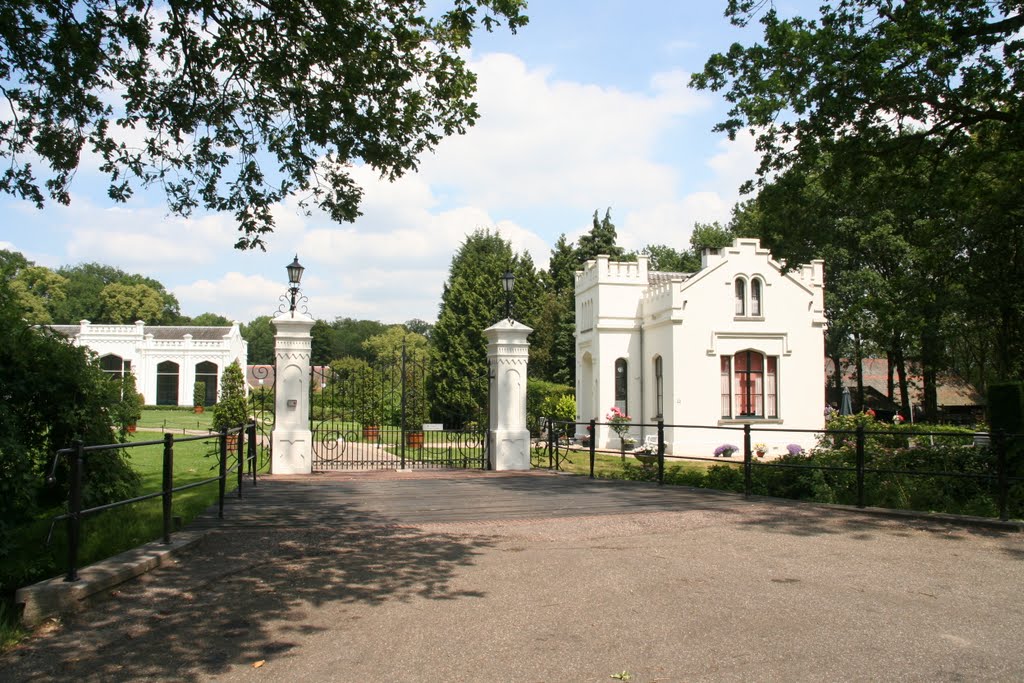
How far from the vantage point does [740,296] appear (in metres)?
28.1

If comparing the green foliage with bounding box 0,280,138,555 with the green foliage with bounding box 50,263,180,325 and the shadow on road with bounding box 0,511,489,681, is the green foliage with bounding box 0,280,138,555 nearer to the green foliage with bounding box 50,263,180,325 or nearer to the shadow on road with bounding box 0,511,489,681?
the shadow on road with bounding box 0,511,489,681

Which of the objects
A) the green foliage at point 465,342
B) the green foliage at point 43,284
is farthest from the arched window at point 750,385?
the green foliage at point 43,284

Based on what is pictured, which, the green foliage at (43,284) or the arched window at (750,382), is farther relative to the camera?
the green foliage at (43,284)

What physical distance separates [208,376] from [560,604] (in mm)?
56538

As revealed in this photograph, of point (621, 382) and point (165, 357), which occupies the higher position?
point (165, 357)

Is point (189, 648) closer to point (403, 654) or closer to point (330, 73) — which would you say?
point (403, 654)

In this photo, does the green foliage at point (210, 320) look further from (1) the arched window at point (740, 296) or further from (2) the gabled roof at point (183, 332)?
(1) the arched window at point (740, 296)

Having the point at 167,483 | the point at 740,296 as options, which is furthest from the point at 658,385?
the point at 167,483

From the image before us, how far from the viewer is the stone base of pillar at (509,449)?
14914 millimetres

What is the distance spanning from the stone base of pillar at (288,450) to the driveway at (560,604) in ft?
17.7

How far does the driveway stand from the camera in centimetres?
409

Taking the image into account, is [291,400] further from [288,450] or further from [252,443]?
[252,443]

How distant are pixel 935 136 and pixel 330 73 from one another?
9.69 meters

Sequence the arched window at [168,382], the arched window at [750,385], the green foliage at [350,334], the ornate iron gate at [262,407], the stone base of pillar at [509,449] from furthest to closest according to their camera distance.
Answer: the green foliage at [350,334]
the arched window at [168,382]
the arched window at [750,385]
the stone base of pillar at [509,449]
the ornate iron gate at [262,407]
